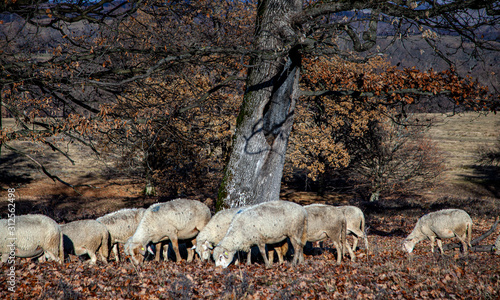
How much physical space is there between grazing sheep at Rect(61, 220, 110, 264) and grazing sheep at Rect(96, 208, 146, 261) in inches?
17.3

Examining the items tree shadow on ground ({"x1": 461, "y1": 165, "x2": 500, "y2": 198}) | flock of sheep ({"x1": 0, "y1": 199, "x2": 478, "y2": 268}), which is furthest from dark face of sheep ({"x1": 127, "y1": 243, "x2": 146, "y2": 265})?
tree shadow on ground ({"x1": 461, "y1": 165, "x2": 500, "y2": 198})

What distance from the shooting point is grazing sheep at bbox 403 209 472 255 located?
11594mm

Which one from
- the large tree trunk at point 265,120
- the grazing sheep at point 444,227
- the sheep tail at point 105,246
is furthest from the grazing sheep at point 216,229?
the grazing sheep at point 444,227

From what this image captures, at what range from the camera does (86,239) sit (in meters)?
9.38

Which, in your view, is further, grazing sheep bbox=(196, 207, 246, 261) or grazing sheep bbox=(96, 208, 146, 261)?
grazing sheep bbox=(96, 208, 146, 261)

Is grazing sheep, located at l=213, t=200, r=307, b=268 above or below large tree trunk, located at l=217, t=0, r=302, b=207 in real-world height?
below

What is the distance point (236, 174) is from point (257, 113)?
1762 mm

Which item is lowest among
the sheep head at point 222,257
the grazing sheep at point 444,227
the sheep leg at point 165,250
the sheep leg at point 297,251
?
the sheep leg at point 165,250

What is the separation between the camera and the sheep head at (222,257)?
8330 mm

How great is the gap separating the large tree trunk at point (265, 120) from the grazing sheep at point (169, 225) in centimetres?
96

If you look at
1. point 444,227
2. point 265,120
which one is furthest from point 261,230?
point 444,227

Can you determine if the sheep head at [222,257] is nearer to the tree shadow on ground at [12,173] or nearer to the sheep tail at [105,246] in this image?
the sheep tail at [105,246]

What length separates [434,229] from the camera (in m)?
11.9

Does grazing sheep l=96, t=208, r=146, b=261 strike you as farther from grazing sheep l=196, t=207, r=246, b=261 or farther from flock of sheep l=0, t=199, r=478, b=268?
grazing sheep l=196, t=207, r=246, b=261
